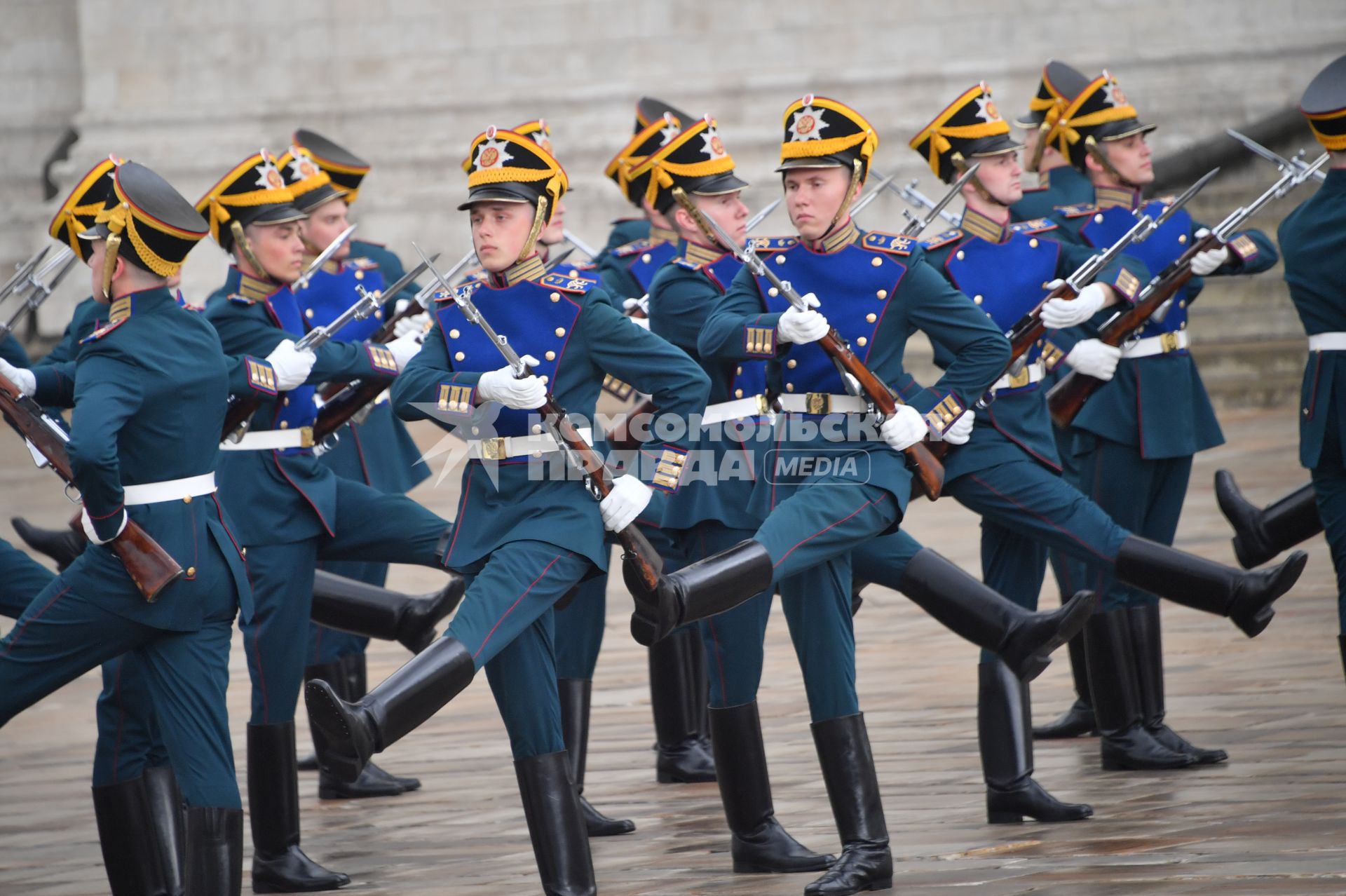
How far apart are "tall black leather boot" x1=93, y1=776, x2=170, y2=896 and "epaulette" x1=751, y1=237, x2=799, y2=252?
75.4 inches

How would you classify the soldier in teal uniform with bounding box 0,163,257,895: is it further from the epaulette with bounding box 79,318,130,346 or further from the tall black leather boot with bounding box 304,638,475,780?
the tall black leather boot with bounding box 304,638,475,780

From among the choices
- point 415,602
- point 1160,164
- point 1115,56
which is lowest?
point 415,602

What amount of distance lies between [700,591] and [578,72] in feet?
41.5

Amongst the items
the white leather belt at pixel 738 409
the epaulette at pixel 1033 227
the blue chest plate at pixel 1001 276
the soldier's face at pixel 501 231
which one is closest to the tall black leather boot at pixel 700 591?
the soldier's face at pixel 501 231

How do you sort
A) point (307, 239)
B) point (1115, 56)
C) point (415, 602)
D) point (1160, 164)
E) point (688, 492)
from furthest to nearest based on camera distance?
1. point (1115, 56)
2. point (1160, 164)
3. point (307, 239)
4. point (415, 602)
5. point (688, 492)

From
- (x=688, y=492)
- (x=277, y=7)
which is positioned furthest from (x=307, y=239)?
(x=277, y=7)

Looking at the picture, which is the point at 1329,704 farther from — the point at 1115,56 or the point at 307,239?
the point at 1115,56

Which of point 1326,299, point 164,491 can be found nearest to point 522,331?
point 164,491

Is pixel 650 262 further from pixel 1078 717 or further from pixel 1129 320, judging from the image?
pixel 1078 717

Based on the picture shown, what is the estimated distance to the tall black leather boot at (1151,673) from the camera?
5.68 meters

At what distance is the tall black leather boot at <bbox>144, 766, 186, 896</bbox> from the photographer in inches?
189

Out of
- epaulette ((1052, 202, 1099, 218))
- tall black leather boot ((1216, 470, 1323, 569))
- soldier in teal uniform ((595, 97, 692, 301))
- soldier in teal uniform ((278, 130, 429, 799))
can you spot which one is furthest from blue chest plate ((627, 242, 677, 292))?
tall black leather boot ((1216, 470, 1323, 569))

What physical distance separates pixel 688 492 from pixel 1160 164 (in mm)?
9493

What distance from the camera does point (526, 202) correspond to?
4.64 metres
